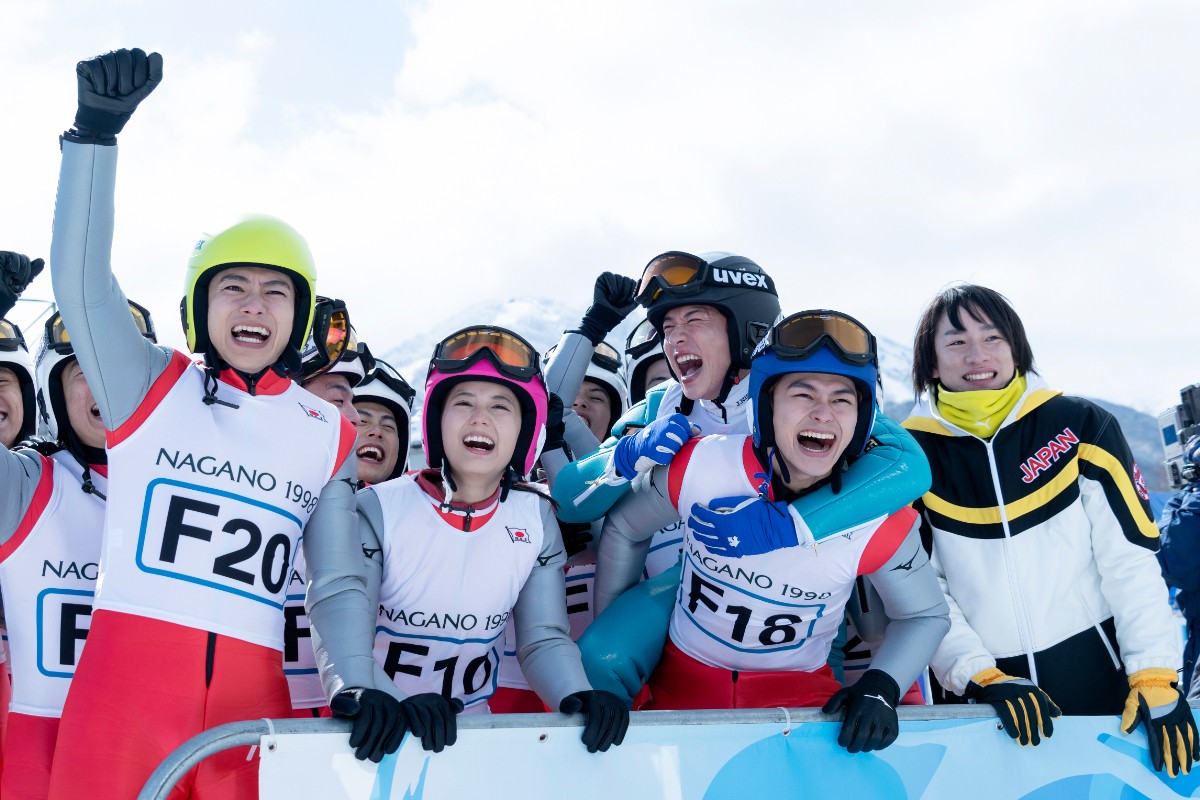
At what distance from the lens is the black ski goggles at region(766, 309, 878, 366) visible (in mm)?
3615

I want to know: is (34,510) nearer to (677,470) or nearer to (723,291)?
(677,470)

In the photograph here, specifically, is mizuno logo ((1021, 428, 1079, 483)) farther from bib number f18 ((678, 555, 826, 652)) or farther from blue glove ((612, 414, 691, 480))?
blue glove ((612, 414, 691, 480))

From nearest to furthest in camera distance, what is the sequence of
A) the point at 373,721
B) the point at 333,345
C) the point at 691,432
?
the point at 373,721
the point at 691,432
the point at 333,345

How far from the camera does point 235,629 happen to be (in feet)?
10.4

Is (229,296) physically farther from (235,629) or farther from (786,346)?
(786,346)

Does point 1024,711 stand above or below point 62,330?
below

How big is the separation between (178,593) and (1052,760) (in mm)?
2940

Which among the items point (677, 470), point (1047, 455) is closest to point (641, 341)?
point (677, 470)

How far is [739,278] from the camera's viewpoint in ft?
14.8

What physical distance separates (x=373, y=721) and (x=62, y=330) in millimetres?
2354

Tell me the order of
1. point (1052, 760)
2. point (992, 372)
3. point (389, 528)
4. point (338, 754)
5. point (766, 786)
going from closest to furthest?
point (338, 754)
point (766, 786)
point (1052, 760)
point (389, 528)
point (992, 372)

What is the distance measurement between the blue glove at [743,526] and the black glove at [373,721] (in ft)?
4.50

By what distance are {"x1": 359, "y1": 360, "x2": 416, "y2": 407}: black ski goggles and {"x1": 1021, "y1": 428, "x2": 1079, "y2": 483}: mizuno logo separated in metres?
3.26

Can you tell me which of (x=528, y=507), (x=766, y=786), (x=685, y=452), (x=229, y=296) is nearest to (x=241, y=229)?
(x=229, y=296)
